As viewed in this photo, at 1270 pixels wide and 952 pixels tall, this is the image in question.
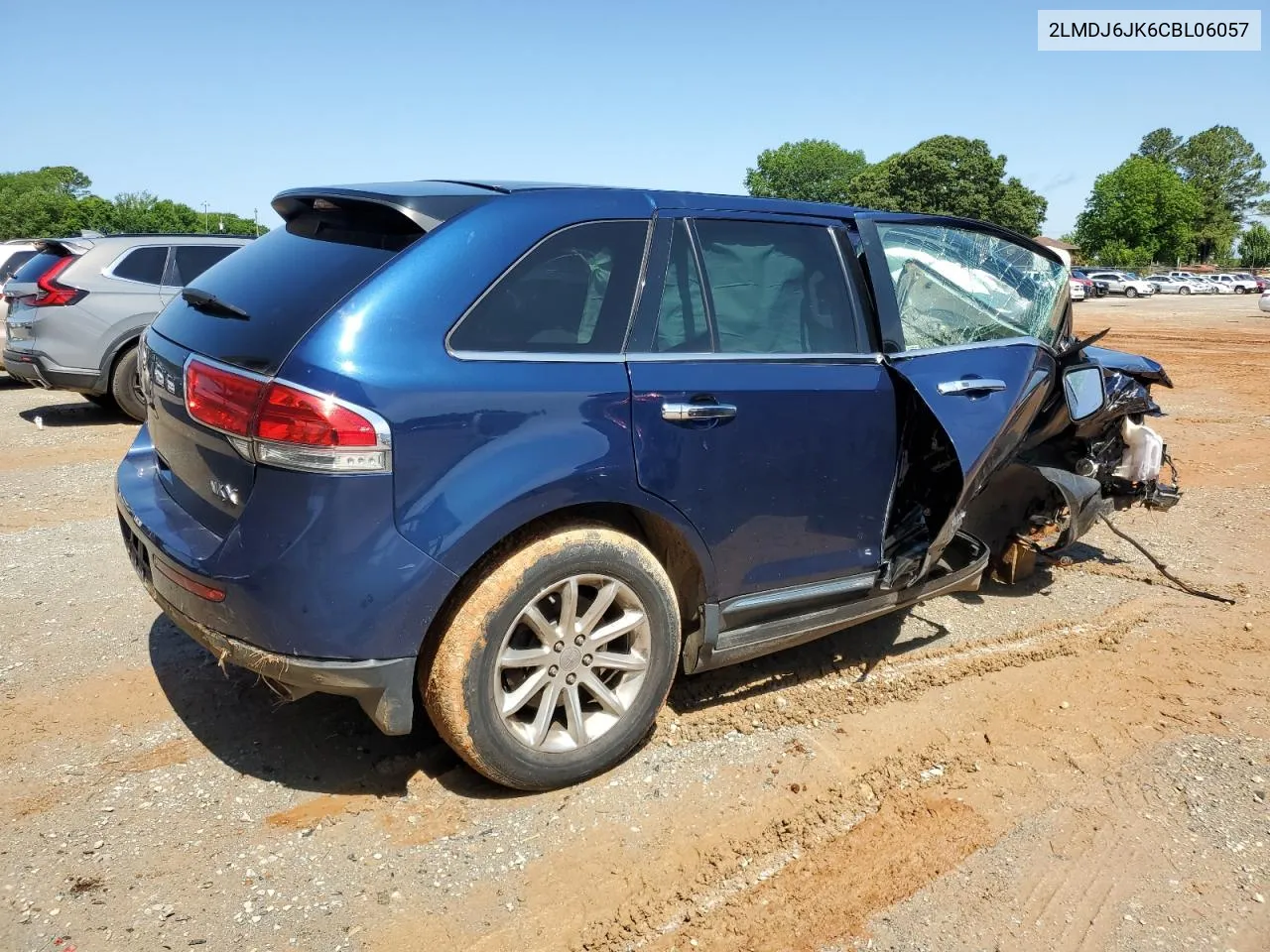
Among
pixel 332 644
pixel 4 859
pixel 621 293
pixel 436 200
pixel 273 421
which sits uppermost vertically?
pixel 436 200

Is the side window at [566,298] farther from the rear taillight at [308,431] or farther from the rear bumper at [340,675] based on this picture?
the rear bumper at [340,675]

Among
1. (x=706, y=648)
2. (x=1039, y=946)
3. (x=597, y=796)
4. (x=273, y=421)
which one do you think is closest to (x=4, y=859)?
(x=273, y=421)

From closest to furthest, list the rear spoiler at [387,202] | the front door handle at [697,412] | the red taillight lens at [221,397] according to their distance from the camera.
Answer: the red taillight lens at [221,397] → the rear spoiler at [387,202] → the front door handle at [697,412]

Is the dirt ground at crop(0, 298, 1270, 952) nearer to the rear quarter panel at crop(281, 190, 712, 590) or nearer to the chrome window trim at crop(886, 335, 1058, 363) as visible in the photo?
the rear quarter panel at crop(281, 190, 712, 590)

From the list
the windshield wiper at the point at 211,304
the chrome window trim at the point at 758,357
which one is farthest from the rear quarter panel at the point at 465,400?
the windshield wiper at the point at 211,304

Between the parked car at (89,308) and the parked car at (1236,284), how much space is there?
223ft

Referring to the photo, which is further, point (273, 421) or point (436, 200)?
point (436, 200)

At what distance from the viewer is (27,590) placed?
4.83m

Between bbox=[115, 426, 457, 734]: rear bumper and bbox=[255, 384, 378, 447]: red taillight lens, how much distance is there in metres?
0.10

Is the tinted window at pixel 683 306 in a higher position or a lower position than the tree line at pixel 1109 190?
lower

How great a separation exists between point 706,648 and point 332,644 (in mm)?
1343

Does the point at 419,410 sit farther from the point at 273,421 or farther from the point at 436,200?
the point at 436,200

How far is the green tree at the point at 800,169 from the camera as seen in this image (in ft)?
391

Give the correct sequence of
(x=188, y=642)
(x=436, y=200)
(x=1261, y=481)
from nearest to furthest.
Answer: (x=436, y=200)
(x=188, y=642)
(x=1261, y=481)
